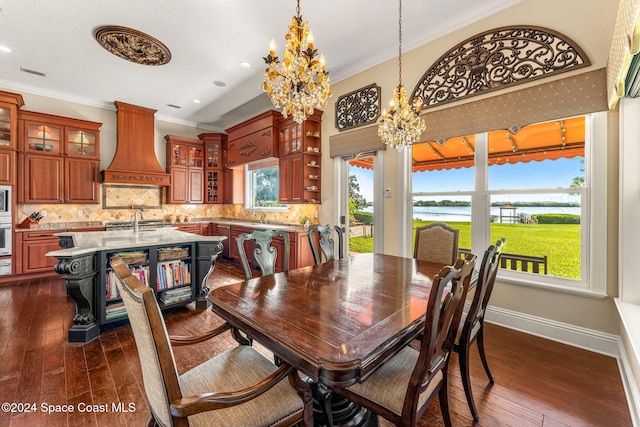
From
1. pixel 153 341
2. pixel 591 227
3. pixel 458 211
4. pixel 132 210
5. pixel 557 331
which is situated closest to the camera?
pixel 153 341

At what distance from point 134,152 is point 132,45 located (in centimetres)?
279

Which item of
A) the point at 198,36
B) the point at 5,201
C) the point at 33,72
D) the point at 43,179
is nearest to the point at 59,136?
the point at 43,179

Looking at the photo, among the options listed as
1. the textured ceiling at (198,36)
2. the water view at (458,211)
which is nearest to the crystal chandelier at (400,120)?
the textured ceiling at (198,36)

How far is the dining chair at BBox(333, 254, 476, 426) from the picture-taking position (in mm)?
1057

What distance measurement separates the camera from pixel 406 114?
259 cm

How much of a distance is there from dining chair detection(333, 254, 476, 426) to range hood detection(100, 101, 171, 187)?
6126 mm

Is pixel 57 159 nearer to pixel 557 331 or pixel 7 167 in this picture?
pixel 7 167

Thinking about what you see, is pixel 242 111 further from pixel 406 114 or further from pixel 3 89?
pixel 406 114

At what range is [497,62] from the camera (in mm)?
2852

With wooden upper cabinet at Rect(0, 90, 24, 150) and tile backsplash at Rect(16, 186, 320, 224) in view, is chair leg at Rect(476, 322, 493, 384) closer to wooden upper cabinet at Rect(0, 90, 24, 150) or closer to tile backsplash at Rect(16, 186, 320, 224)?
tile backsplash at Rect(16, 186, 320, 224)

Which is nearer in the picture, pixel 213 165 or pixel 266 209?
pixel 266 209

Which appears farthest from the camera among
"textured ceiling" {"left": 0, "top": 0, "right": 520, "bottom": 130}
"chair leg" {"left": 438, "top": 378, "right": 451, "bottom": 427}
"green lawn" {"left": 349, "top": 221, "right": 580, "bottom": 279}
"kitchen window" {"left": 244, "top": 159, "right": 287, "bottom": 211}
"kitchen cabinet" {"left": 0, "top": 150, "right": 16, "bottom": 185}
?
"kitchen window" {"left": 244, "top": 159, "right": 287, "bottom": 211}

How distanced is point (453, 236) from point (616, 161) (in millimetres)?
1422

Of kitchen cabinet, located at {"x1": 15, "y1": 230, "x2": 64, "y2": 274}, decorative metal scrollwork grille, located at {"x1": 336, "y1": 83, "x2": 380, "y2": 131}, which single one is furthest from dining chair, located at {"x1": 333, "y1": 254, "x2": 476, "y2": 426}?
kitchen cabinet, located at {"x1": 15, "y1": 230, "x2": 64, "y2": 274}
